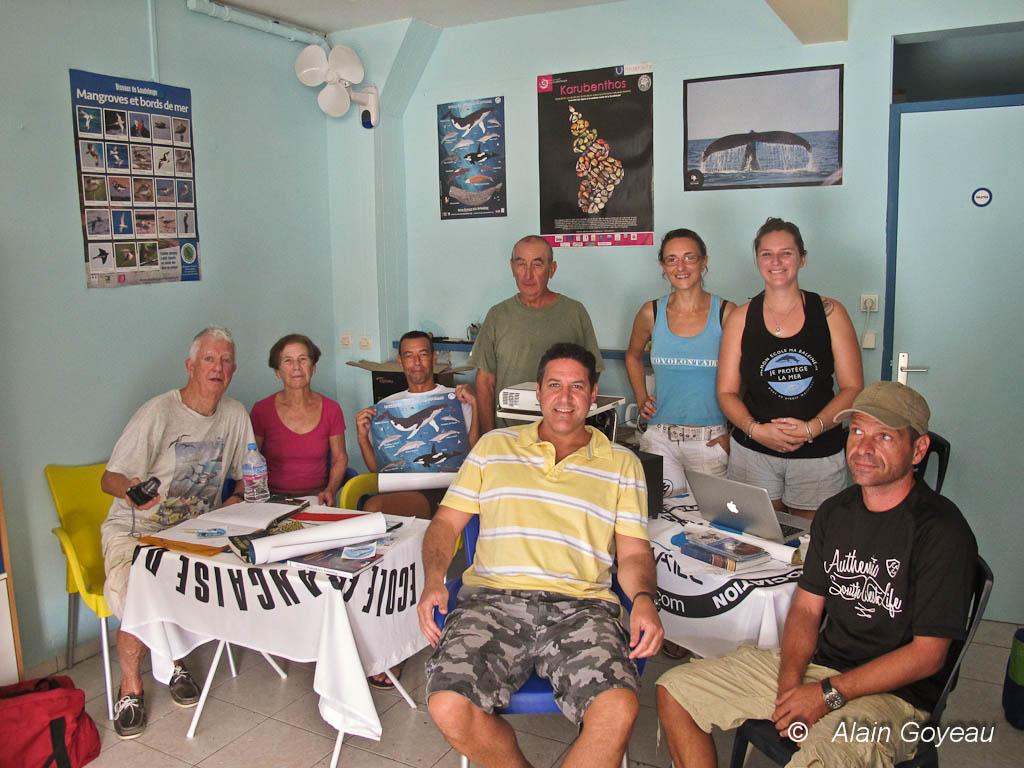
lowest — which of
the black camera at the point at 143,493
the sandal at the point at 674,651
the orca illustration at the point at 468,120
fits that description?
the sandal at the point at 674,651

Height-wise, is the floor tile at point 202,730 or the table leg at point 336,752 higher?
the table leg at point 336,752

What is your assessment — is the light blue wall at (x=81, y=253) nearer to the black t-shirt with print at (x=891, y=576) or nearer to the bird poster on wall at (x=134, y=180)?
the bird poster on wall at (x=134, y=180)

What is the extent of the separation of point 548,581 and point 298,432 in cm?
158

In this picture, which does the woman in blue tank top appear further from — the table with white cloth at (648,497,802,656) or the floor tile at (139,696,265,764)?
the floor tile at (139,696,265,764)

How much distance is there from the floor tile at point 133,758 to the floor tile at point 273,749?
0.13 metres

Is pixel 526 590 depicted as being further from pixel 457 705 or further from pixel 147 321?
pixel 147 321

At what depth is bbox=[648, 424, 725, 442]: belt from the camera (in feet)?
10.4

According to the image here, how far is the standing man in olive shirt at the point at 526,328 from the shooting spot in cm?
354

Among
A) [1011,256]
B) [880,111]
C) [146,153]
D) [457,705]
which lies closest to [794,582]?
[457,705]

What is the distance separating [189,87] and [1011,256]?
3765 mm

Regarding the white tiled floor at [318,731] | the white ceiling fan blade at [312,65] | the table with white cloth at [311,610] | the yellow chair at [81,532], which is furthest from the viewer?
the white ceiling fan blade at [312,65]

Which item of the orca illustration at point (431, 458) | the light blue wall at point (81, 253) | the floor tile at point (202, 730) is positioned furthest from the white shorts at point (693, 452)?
the light blue wall at point (81, 253)

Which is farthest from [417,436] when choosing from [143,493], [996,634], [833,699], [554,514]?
[996,634]

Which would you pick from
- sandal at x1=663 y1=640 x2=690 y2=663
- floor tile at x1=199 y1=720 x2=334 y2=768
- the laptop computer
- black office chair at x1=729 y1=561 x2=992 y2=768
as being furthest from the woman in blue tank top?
floor tile at x1=199 y1=720 x2=334 y2=768
